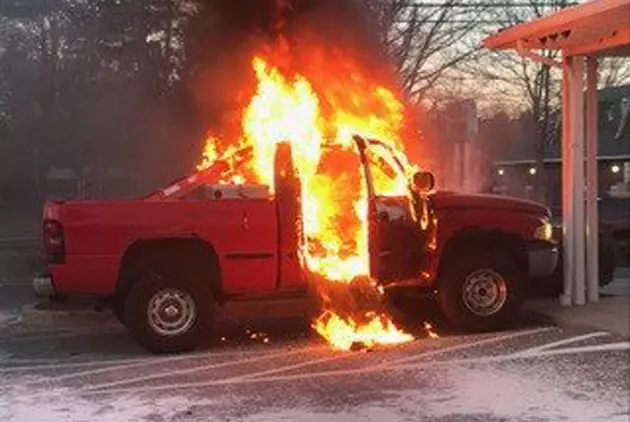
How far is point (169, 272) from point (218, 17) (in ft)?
14.0

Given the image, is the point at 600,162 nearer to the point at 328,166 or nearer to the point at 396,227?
the point at 328,166

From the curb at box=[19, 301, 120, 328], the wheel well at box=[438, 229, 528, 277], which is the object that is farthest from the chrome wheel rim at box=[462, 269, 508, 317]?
the curb at box=[19, 301, 120, 328]

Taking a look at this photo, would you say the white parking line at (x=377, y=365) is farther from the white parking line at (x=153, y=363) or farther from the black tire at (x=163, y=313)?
the black tire at (x=163, y=313)

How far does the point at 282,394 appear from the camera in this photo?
6.58 meters

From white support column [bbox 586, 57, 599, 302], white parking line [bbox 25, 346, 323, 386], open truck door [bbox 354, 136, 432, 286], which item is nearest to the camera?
white parking line [bbox 25, 346, 323, 386]

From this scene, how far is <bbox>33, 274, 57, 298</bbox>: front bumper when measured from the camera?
8211 mm

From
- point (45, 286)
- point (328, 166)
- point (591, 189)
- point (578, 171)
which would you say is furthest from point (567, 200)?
point (45, 286)

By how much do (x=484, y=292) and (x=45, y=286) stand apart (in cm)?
397

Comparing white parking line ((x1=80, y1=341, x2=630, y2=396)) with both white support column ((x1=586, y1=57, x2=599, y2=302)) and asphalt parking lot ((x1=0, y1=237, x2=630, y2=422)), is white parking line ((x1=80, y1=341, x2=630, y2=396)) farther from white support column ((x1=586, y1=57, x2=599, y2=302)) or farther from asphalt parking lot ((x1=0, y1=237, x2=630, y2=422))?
white support column ((x1=586, y1=57, x2=599, y2=302))

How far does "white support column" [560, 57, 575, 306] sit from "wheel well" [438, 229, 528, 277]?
45.0 inches

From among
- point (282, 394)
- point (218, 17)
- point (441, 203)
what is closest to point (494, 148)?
point (218, 17)

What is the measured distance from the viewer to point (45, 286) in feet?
27.1

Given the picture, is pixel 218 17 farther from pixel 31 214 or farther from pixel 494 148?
pixel 31 214

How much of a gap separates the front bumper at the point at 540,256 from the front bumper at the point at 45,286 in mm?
4340
